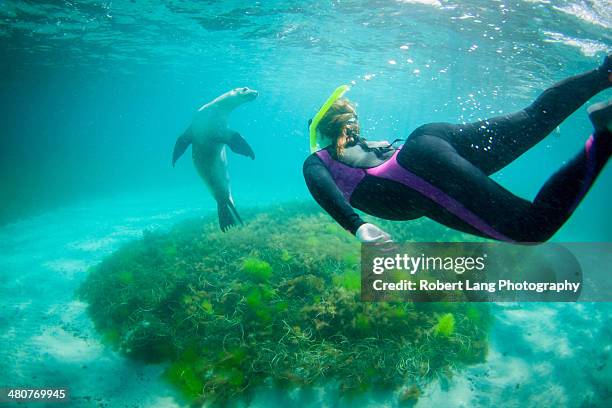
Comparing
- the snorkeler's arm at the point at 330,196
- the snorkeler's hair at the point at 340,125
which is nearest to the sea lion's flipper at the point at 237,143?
the snorkeler's hair at the point at 340,125

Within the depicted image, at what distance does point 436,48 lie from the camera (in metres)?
18.0

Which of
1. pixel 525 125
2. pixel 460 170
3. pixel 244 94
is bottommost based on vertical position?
pixel 244 94

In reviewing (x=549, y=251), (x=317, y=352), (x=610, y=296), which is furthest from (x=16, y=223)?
(x=610, y=296)

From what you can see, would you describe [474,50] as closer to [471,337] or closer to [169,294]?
[471,337]

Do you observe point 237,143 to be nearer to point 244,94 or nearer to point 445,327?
point 244,94

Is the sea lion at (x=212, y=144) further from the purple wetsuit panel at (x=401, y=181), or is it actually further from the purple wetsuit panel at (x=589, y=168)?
the purple wetsuit panel at (x=589, y=168)

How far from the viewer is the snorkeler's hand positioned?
1939mm

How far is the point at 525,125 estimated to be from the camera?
2625 mm

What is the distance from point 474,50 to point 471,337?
16579 mm

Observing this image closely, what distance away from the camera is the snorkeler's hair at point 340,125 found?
9.71 feet

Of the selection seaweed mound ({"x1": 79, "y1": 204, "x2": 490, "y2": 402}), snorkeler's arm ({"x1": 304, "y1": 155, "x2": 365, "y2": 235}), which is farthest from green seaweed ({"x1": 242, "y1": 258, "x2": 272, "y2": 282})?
snorkeler's arm ({"x1": 304, "y1": 155, "x2": 365, "y2": 235})

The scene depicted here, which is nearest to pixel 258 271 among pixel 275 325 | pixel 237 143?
pixel 275 325

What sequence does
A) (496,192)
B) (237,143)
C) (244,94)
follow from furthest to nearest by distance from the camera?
(244,94) < (237,143) < (496,192)

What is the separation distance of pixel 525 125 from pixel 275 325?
462 cm
